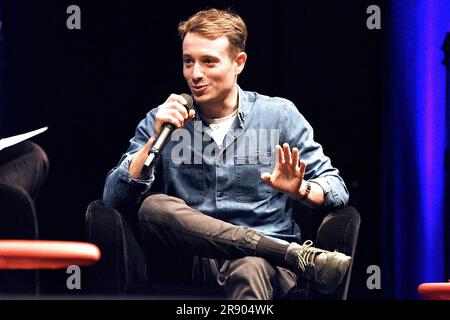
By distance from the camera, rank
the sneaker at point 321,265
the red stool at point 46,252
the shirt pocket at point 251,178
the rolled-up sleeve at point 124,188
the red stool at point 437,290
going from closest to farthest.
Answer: the red stool at point 46,252, the red stool at point 437,290, the sneaker at point 321,265, the rolled-up sleeve at point 124,188, the shirt pocket at point 251,178

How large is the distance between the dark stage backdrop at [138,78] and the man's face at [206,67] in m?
0.30

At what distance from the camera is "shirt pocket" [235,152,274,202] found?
2957 mm

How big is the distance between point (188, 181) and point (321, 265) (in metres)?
0.56

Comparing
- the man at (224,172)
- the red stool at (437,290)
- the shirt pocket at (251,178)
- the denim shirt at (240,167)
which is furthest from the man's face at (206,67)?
the red stool at (437,290)

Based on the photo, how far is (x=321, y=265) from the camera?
2617 millimetres

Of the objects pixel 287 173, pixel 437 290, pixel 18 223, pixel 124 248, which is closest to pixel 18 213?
pixel 18 223

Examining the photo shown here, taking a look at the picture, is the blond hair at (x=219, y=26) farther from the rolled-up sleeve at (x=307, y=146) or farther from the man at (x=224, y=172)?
the rolled-up sleeve at (x=307, y=146)

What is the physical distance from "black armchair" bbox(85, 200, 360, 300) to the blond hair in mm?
626

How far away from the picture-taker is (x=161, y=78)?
3.31m

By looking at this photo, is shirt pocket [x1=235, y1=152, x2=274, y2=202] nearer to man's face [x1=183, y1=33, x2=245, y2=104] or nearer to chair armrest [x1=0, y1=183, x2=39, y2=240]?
man's face [x1=183, y1=33, x2=245, y2=104]

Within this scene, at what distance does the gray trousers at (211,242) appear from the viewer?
2639 millimetres

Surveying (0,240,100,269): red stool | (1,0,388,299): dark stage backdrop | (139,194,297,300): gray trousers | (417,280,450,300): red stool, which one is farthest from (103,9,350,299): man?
(0,240,100,269): red stool
